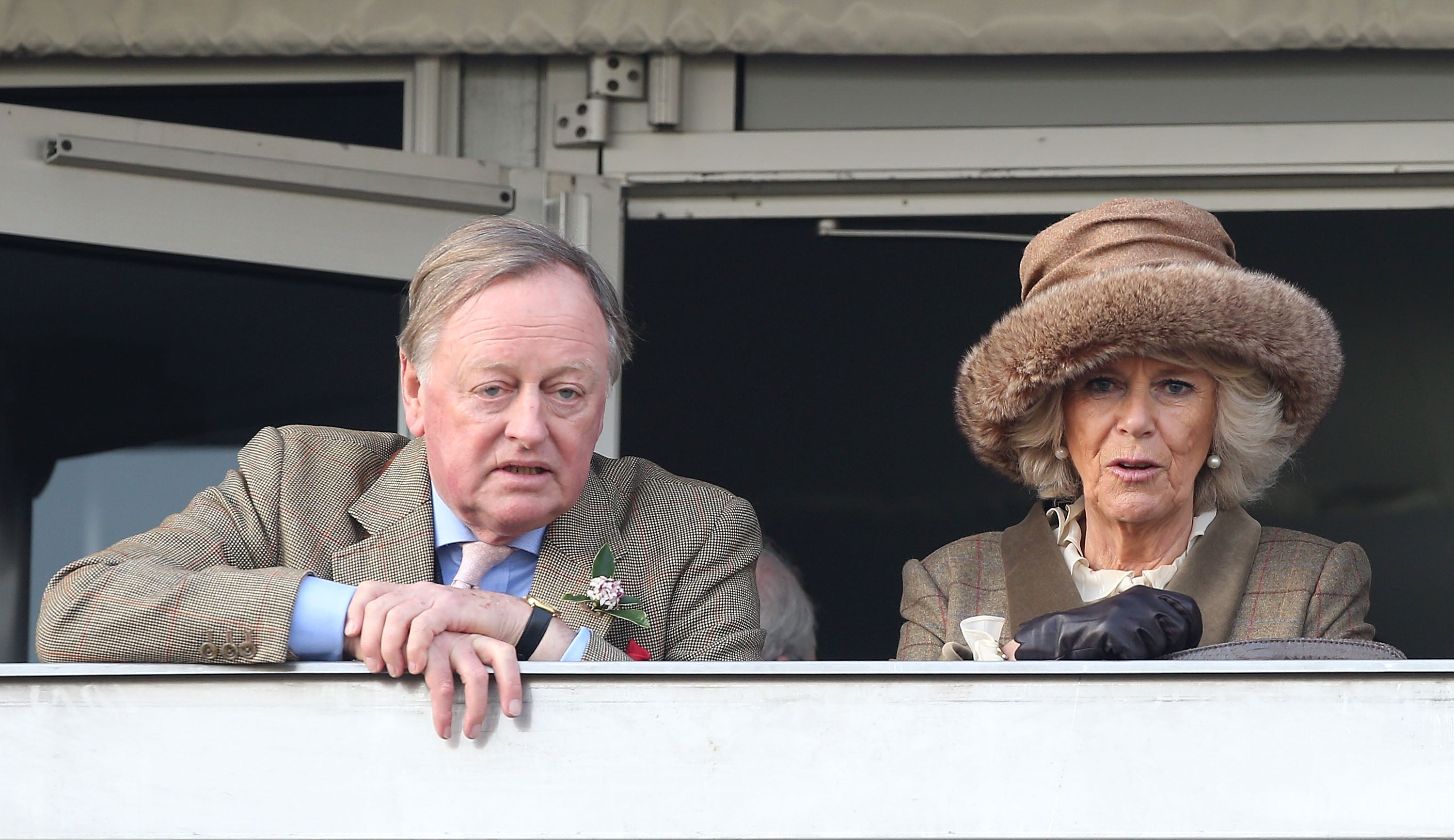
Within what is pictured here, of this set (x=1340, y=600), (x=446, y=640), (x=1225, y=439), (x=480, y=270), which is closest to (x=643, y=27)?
(x=480, y=270)

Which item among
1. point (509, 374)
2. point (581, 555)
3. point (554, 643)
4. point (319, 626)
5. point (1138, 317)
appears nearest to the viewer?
point (319, 626)

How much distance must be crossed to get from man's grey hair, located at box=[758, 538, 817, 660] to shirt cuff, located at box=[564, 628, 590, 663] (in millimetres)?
1037

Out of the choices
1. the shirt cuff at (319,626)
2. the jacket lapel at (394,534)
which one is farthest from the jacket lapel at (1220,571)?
the shirt cuff at (319,626)

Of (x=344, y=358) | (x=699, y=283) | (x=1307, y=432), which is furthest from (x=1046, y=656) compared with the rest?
(x=699, y=283)

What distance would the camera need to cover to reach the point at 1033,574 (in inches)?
95.2

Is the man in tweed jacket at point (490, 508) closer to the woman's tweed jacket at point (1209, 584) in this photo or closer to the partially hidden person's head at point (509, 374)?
the partially hidden person's head at point (509, 374)

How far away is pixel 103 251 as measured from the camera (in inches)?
131

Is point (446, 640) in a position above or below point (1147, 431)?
below

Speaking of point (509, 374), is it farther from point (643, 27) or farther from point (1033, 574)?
point (643, 27)

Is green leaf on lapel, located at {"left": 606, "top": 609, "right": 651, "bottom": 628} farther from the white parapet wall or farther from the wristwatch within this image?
the white parapet wall

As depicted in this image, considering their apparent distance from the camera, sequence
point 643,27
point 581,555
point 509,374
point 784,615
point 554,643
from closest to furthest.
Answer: point 554,643 → point 509,374 → point 581,555 → point 784,615 → point 643,27

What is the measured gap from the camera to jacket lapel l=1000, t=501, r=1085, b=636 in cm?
236

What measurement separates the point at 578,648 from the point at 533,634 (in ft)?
0.26

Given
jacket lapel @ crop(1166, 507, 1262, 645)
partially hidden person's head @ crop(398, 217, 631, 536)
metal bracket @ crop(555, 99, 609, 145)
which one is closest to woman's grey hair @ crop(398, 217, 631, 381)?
partially hidden person's head @ crop(398, 217, 631, 536)
